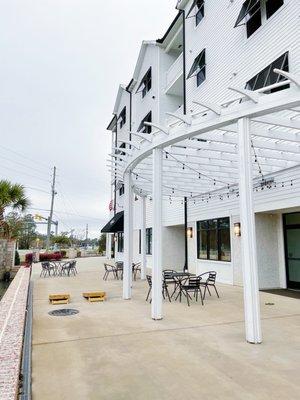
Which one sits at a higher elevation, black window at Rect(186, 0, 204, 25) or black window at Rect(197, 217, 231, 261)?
black window at Rect(186, 0, 204, 25)

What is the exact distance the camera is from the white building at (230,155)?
5434mm

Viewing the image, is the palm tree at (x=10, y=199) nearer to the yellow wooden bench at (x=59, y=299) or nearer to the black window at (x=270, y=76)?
the yellow wooden bench at (x=59, y=299)

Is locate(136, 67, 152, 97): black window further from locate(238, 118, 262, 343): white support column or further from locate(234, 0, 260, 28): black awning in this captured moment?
locate(238, 118, 262, 343): white support column

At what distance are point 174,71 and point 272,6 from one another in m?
8.20

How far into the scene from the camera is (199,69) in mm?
14398

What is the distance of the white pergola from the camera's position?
5102 mm

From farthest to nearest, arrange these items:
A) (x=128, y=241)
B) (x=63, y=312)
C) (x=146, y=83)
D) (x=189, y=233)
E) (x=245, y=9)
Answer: (x=146, y=83) < (x=189, y=233) < (x=245, y=9) < (x=128, y=241) < (x=63, y=312)

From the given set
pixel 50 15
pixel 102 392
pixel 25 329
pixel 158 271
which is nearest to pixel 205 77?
pixel 50 15

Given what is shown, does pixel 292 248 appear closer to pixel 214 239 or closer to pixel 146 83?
pixel 214 239

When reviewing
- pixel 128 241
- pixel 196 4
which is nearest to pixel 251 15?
pixel 196 4

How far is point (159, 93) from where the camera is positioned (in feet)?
63.1

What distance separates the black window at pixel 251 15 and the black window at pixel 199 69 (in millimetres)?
2945

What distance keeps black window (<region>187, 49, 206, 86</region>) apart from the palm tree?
1277 centimetres

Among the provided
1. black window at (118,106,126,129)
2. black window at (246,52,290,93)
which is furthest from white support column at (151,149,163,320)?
black window at (118,106,126,129)
